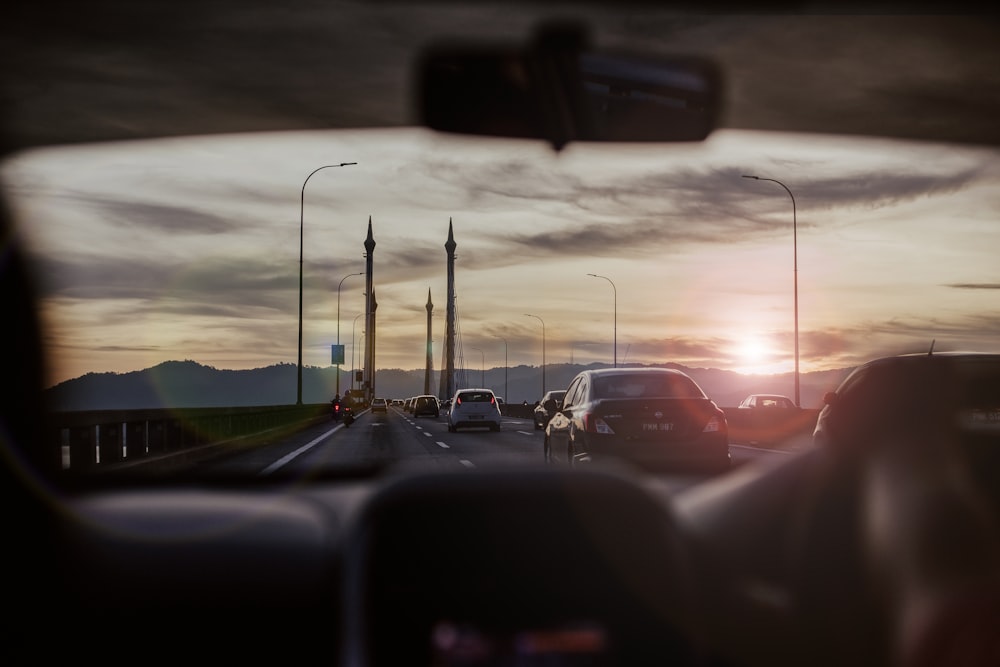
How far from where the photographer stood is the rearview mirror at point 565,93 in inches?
121

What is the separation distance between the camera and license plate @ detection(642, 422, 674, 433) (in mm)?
11312

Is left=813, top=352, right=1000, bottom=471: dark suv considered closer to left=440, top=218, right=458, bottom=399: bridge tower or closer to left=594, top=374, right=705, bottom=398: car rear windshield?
left=594, top=374, right=705, bottom=398: car rear windshield

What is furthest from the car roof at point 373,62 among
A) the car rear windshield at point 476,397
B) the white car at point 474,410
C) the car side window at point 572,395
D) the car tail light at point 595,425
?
the car rear windshield at point 476,397

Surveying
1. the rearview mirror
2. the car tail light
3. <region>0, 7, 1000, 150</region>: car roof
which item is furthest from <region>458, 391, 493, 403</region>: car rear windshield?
the rearview mirror

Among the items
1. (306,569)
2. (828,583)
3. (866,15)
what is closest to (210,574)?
(306,569)

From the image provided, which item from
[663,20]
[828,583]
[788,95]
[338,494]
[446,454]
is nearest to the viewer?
[828,583]

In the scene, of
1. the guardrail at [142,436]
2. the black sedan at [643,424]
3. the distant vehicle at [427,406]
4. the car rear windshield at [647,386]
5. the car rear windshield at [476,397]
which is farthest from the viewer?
the distant vehicle at [427,406]

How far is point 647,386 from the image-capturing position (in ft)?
43.7

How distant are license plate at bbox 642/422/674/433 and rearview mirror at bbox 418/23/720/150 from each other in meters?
8.12

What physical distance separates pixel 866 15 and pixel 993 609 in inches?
79.6

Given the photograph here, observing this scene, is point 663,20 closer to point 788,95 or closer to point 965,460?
point 788,95

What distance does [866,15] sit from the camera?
131 inches

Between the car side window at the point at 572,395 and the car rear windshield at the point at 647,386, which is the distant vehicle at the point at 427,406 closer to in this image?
the car side window at the point at 572,395

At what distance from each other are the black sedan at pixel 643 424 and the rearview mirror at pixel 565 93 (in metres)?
6.45
